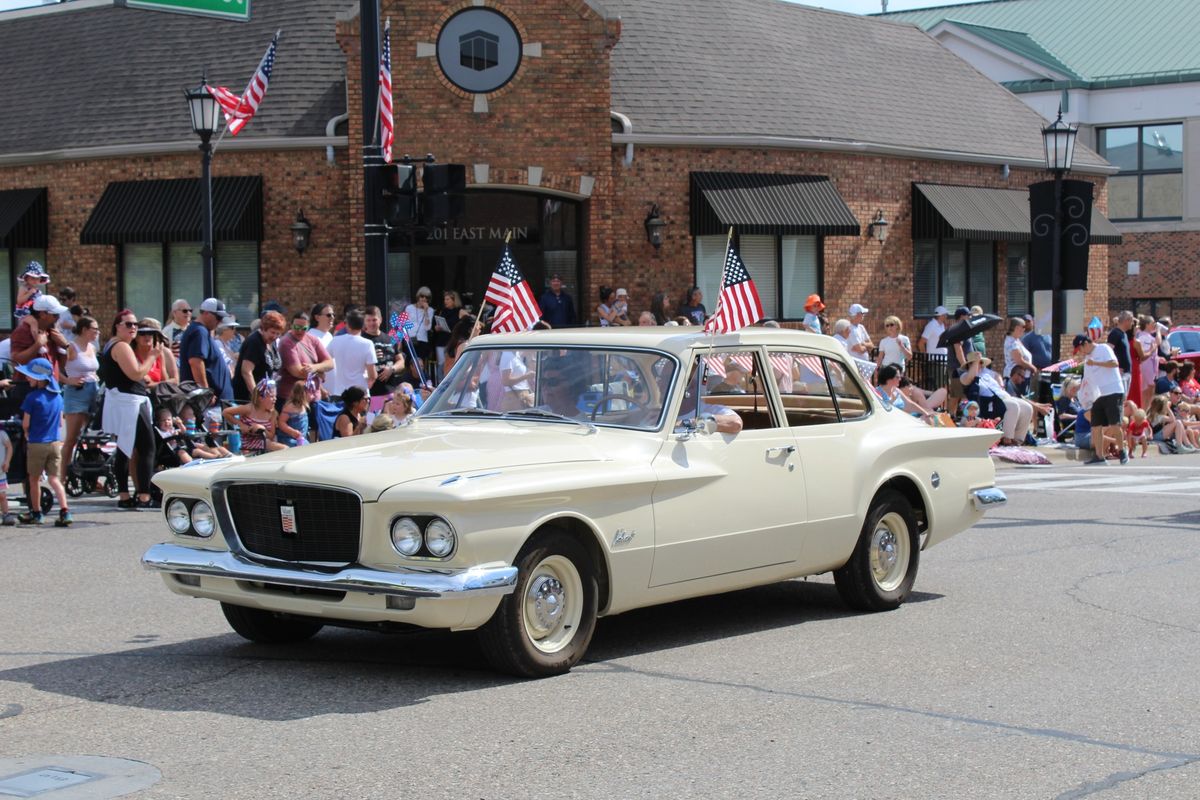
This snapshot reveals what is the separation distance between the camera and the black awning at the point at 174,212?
25.5m

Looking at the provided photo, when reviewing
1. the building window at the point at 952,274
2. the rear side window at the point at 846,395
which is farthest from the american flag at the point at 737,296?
the building window at the point at 952,274

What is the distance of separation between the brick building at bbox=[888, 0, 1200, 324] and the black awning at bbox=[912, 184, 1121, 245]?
14182mm

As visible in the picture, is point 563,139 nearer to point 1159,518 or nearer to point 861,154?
point 861,154

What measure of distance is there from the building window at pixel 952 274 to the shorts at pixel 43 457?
807 inches

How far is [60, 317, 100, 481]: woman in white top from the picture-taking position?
1334cm

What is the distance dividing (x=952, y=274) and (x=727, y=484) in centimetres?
2401

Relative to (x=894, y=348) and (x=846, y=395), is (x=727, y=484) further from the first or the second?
(x=894, y=348)

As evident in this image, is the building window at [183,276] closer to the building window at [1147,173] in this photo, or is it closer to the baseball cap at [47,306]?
the baseball cap at [47,306]

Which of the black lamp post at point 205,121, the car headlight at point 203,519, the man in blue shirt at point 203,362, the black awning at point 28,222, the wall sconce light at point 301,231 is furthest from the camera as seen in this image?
the black awning at point 28,222

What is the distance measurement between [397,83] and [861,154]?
9.06 meters

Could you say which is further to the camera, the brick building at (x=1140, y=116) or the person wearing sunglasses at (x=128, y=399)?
the brick building at (x=1140, y=116)

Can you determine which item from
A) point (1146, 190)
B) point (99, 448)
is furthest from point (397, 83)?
point (1146, 190)

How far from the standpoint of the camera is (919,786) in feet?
17.8

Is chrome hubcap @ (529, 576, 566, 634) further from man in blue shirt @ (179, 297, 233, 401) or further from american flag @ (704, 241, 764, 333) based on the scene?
man in blue shirt @ (179, 297, 233, 401)
